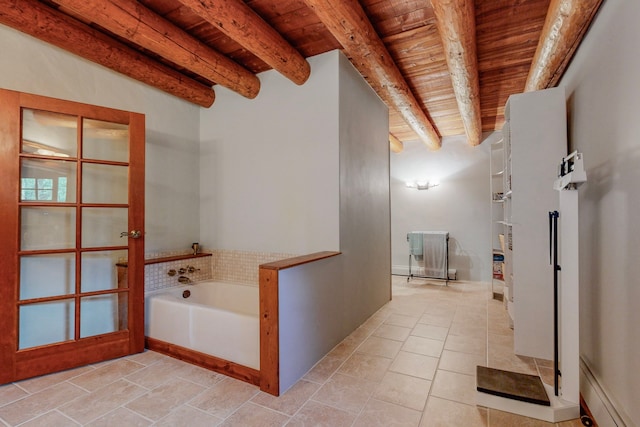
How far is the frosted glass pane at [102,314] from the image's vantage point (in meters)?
2.38

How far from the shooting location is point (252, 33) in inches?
87.9

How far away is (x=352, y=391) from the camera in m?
1.97

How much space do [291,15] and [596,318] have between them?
2933 mm

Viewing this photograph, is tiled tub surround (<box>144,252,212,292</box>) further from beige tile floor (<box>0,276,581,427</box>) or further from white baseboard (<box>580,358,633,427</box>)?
white baseboard (<box>580,358,633,427</box>)

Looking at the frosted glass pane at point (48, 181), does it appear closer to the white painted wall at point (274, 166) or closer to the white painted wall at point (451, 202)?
the white painted wall at point (274, 166)

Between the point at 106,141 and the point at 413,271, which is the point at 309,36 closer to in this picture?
the point at 106,141

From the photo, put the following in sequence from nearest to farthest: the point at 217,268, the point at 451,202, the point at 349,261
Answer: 1. the point at 349,261
2. the point at 217,268
3. the point at 451,202

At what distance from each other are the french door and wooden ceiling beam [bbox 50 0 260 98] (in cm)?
62

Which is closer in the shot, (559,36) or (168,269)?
(559,36)

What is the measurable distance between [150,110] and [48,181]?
117 centimetres

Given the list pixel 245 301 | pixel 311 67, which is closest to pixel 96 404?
pixel 245 301

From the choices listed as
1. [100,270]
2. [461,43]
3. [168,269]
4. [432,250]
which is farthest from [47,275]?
[432,250]

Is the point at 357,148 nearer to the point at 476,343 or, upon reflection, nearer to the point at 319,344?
the point at 319,344

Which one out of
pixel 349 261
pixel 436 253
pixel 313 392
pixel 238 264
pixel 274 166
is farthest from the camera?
pixel 436 253
